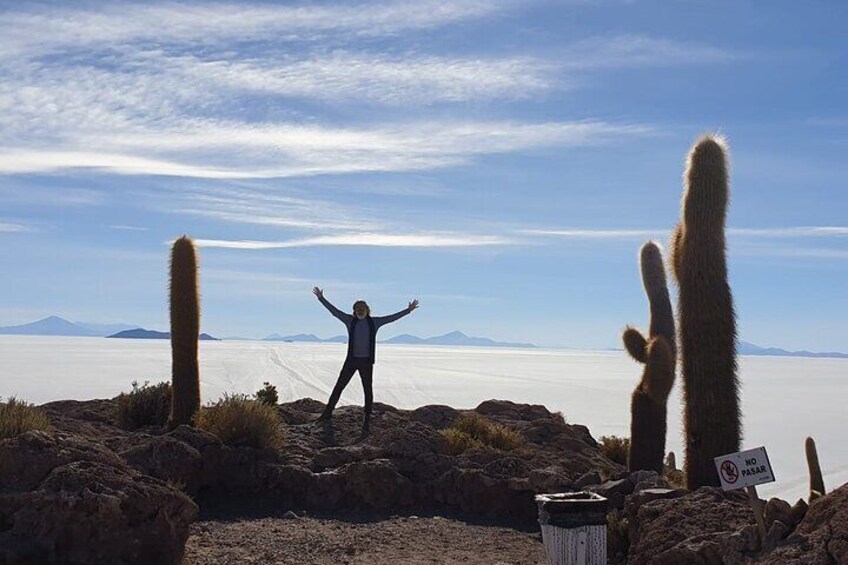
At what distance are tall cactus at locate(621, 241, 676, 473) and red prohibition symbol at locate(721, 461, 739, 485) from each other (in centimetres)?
617

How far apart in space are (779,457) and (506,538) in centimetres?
1710

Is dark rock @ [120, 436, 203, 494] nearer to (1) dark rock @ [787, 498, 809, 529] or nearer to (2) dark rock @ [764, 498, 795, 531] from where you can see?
(2) dark rock @ [764, 498, 795, 531]

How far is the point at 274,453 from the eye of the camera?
13.4 meters

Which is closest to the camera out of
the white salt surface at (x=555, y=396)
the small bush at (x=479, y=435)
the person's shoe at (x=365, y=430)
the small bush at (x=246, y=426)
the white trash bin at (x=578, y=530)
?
the white trash bin at (x=578, y=530)

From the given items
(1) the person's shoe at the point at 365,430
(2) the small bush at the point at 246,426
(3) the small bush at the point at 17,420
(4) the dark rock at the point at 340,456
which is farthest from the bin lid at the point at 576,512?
(1) the person's shoe at the point at 365,430

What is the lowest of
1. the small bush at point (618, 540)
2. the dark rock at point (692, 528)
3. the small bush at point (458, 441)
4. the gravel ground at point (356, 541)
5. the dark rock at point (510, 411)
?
the gravel ground at point (356, 541)

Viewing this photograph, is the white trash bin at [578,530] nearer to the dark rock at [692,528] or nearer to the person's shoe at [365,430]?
the dark rock at [692,528]

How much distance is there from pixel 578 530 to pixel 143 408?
9668 mm

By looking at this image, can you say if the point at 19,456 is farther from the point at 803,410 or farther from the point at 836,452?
the point at 803,410

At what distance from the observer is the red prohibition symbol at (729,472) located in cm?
792

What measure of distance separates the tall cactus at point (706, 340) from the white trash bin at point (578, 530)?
3.25 metres

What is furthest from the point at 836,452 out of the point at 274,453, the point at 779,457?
the point at 274,453

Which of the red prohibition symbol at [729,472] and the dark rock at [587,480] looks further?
the dark rock at [587,480]

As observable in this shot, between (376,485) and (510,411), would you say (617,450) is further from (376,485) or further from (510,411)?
(376,485)
